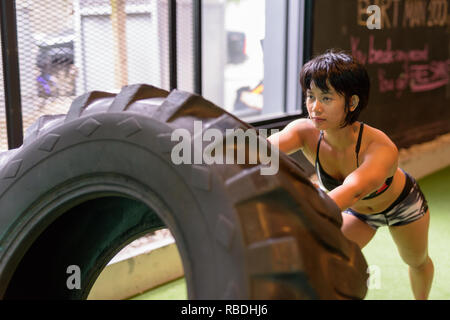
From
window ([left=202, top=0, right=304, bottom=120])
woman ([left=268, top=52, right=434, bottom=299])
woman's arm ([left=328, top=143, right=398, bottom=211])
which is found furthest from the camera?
window ([left=202, top=0, right=304, bottom=120])

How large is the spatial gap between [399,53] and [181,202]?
4948 mm

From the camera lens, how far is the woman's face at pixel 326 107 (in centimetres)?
157

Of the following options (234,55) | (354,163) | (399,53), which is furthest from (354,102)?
(399,53)

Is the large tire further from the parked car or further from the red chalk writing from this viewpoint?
the red chalk writing

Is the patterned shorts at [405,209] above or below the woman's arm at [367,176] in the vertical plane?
below

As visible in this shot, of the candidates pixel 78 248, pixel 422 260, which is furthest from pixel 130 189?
pixel 422 260

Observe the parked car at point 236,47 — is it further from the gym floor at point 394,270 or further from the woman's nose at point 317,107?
the woman's nose at point 317,107

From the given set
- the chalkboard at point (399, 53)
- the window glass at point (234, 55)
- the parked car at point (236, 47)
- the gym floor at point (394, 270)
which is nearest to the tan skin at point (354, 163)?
the gym floor at point (394, 270)

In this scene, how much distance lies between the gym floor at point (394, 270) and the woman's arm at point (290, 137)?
1219mm

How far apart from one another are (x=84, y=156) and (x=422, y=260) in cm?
158

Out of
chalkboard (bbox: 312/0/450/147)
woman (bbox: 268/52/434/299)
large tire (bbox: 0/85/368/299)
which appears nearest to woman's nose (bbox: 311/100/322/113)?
woman (bbox: 268/52/434/299)

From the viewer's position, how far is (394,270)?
3004 mm

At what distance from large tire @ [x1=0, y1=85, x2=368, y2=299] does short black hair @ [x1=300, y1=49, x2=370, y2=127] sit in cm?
58

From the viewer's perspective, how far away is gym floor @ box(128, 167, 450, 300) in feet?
8.75
